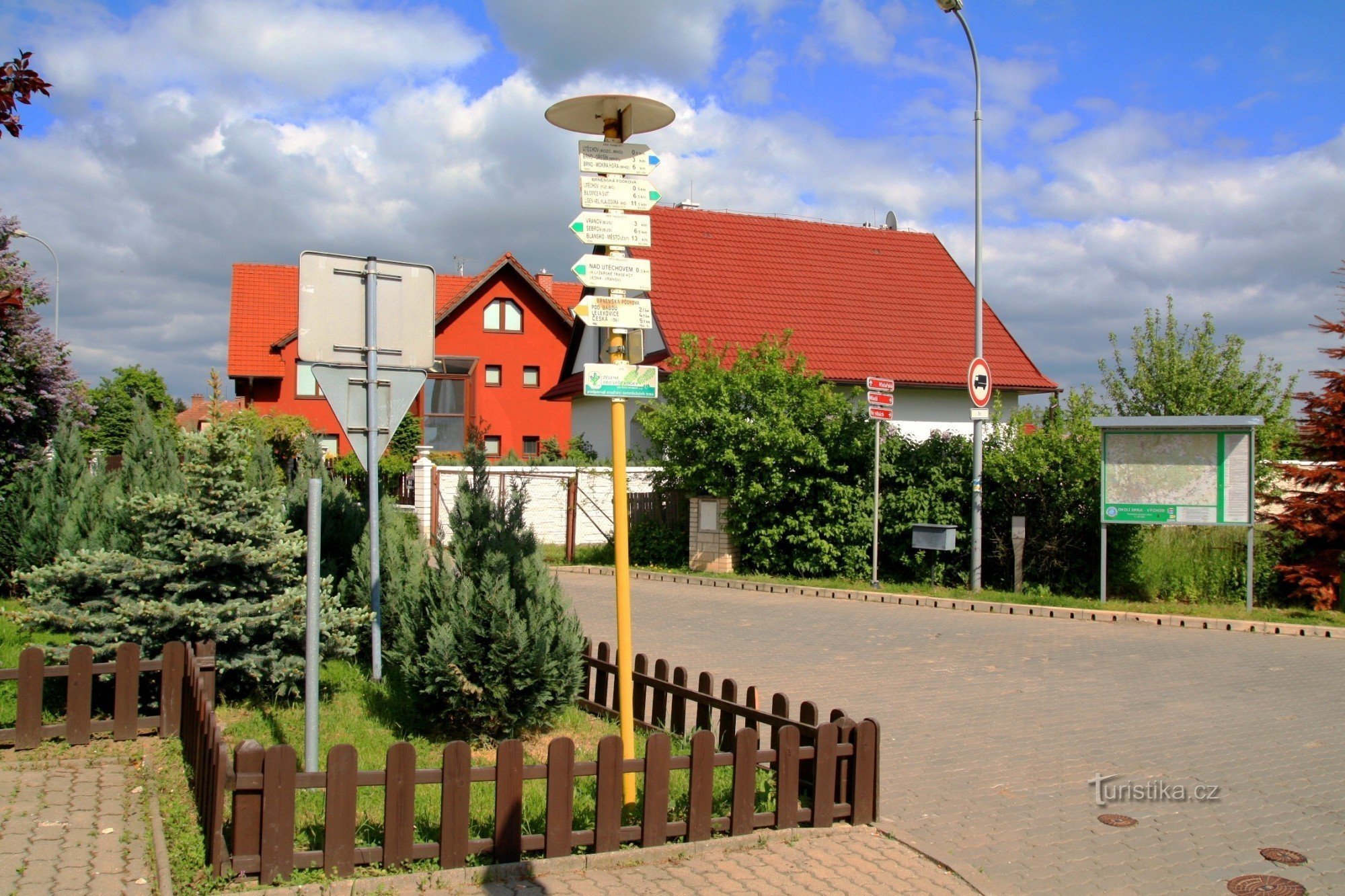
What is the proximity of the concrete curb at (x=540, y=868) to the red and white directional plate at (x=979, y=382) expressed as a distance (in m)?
11.5

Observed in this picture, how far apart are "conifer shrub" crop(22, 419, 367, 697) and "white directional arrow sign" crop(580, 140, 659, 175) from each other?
3.22 metres

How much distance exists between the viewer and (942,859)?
539 cm

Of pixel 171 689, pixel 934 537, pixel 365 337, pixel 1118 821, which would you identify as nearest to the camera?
pixel 1118 821

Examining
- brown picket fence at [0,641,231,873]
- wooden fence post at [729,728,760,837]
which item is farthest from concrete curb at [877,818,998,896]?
brown picket fence at [0,641,231,873]

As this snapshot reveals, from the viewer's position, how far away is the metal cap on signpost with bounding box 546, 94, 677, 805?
580 cm

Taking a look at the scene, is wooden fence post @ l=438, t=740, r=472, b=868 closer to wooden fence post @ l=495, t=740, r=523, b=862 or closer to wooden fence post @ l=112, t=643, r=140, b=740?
wooden fence post @ l=495, t=740, r=523, b=862

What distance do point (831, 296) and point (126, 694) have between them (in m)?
25.4

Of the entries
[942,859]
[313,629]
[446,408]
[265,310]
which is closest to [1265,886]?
[942,859]

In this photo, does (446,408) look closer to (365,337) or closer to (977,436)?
(977,436)

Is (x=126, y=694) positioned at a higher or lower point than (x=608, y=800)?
higher

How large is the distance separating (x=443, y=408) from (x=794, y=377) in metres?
23.8

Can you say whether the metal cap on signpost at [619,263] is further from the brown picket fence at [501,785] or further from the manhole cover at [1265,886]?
the manhole cover at [1265,886]

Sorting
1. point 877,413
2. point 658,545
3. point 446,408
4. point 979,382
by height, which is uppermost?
point 446,408

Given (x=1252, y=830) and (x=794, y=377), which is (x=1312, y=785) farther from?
(x=794, y=377)
